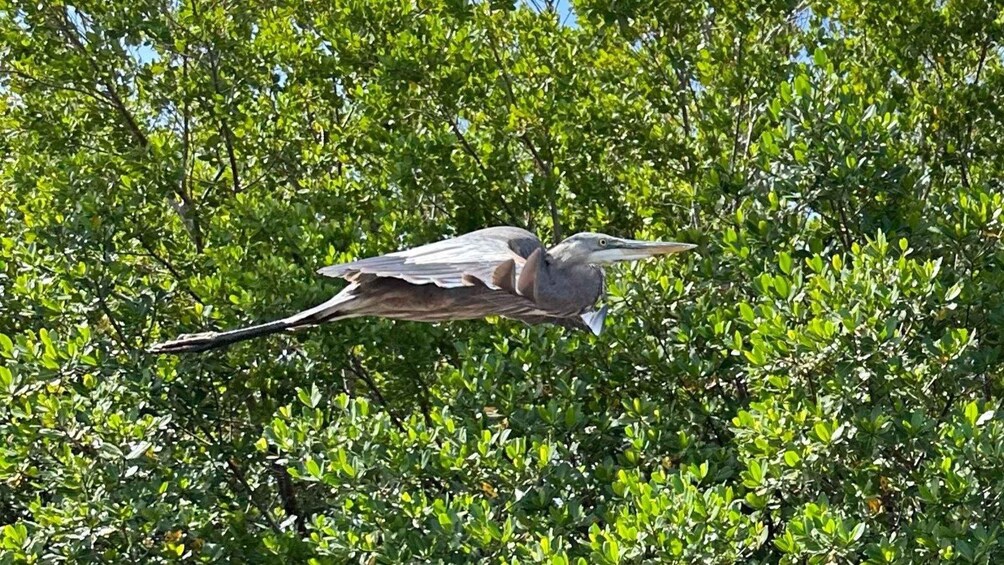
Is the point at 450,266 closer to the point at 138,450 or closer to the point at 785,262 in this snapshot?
the point at 785,262

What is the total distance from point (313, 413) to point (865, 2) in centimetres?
508

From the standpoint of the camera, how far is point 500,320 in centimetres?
750

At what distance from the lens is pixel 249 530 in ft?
Result: 26.1

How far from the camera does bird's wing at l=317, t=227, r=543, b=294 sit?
14.0 feet

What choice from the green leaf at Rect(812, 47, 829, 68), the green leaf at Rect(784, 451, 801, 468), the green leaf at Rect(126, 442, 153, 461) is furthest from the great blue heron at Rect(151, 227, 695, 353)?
the green leaf at Rect(812, 47, 829, 68)

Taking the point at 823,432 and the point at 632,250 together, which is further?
the point at 823,432

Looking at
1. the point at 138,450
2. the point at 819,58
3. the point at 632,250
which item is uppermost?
the point at 819,58

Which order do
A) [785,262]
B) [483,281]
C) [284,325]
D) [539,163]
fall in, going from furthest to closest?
[539,163] → [785,262] → [284,325] → [483,281]

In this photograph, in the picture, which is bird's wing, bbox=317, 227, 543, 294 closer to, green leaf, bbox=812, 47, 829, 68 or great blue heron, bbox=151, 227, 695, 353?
great blue heron, bbox=151, 227, 695, 353

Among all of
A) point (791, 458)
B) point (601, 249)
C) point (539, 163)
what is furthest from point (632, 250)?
point (539, 163)

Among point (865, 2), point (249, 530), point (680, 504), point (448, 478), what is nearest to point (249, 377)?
point (249, 530)

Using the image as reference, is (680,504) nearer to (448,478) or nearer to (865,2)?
(448,478)

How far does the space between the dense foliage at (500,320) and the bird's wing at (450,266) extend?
1.75 m

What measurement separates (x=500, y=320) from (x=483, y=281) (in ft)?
10.6
